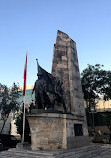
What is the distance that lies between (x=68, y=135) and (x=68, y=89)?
17.0 ft

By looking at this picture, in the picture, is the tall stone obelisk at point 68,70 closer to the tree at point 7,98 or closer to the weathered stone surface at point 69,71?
the weathered stone surface at point 69,71

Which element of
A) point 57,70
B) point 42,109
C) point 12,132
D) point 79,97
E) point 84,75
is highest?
point 84,75

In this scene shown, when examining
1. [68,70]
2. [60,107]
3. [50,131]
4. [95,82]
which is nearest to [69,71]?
[68,70]

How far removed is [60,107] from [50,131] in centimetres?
402

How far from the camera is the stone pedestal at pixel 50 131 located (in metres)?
10.7

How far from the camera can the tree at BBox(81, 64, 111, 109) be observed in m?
29.3

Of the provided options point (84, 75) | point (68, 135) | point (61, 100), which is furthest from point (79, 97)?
point (84, 75)

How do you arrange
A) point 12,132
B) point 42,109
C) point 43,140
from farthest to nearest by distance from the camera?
point 12,132 < point 42,109 < point 43,140

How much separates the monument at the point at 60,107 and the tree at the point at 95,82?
12.7m

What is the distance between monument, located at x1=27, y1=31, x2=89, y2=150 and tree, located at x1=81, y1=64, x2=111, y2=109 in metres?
12.7

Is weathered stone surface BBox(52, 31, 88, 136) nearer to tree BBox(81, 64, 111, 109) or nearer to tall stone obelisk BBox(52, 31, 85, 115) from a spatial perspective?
tall stone obelisk BBox(52, 31, 85, 115)

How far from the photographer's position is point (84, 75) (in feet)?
101

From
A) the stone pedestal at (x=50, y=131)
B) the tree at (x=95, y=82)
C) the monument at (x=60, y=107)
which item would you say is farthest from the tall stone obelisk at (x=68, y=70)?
the tree at (x=95, y=82)

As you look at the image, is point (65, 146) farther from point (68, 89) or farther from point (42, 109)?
point (68, 89)
